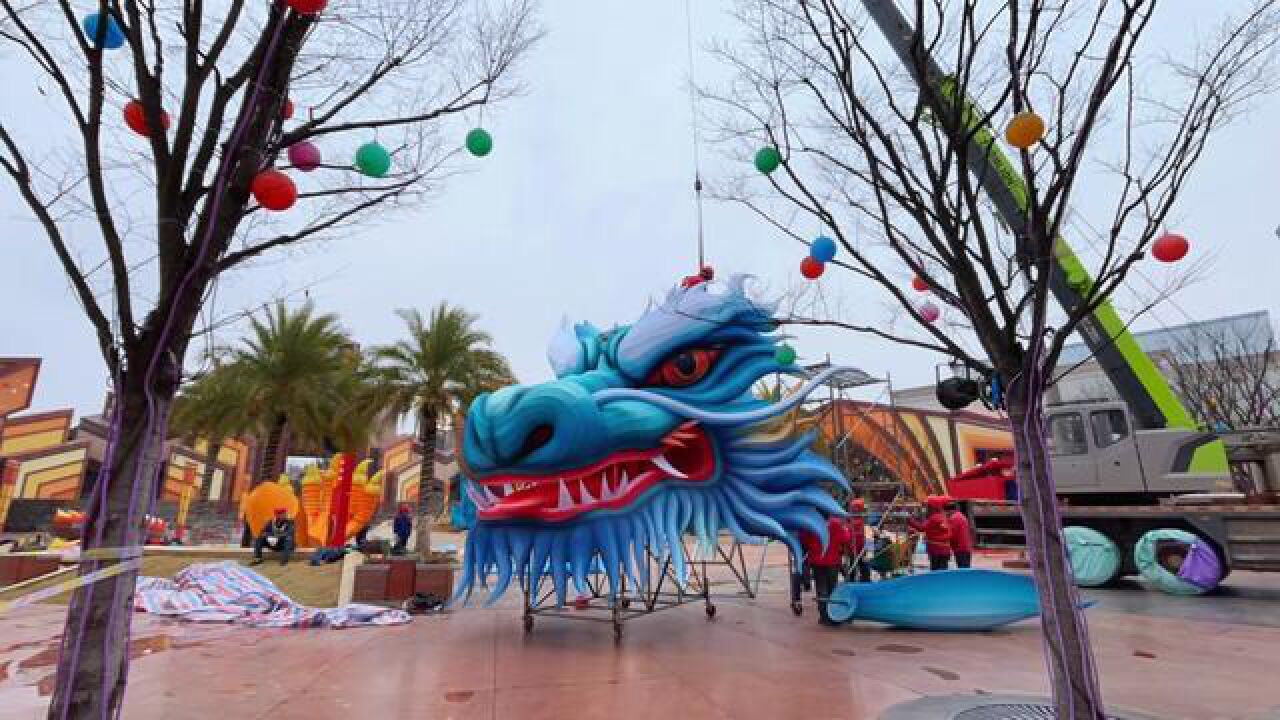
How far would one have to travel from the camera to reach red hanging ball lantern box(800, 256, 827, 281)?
6.53 meters

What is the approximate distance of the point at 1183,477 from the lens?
A: 10898 mm

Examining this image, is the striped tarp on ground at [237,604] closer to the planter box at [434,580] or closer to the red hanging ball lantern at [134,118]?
the planter box at [434,580]

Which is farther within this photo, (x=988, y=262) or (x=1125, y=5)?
(x=988, y=262)

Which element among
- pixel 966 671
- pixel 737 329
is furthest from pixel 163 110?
pixel 966 671

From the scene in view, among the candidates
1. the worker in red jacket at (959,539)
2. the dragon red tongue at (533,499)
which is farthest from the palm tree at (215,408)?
the worker in red jacket at (959,539)

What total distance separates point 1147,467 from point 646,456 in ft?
29.6

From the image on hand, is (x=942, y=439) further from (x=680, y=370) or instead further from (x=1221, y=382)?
(x=680, y=370)

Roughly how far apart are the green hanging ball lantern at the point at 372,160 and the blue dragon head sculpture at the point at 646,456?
13.1ft

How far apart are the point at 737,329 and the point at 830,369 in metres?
1.47

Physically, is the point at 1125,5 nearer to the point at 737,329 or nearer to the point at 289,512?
the point at 737,329

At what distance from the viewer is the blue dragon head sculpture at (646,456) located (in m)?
7.86

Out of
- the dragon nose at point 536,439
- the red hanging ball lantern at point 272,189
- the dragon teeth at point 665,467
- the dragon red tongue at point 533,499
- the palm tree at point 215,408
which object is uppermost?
the palm tree at point 215,408

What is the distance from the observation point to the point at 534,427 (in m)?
7.93

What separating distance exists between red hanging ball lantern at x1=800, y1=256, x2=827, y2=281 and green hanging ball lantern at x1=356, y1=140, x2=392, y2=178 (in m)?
3.97
